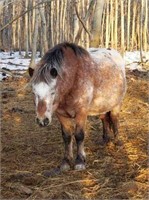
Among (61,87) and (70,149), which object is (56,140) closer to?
(70,149)

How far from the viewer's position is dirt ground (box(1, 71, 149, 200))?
12.4 ft

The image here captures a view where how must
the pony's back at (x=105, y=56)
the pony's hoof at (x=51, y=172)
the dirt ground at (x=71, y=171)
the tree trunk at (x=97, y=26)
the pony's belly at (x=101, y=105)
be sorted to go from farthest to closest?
Answer: the tree trunk at (x=97, y=26) < the pony's back at (x=105, y=56) < the pony's belly at (x=101, y=105) < the pony's hoof at (x=51, y=172) < the dirt ground at (x=71, y=171)

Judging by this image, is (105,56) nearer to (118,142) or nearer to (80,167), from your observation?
(118,142)

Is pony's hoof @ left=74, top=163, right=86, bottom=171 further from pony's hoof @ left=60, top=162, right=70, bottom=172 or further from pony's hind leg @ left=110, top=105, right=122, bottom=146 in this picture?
pony's hind leg @ left=110, top=105, right=122, bottom=146

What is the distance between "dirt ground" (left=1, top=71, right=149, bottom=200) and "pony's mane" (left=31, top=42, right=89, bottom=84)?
3.67ft

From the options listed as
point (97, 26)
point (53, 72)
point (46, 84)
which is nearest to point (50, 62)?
point (53, 72)

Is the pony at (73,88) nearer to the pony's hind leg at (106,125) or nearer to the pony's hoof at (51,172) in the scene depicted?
the pony's hoof at (51,172)

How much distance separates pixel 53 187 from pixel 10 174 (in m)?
0.64

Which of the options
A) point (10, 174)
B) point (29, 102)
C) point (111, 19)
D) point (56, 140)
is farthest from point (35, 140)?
point (111, 19)

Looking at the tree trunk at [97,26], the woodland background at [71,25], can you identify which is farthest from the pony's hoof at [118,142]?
the woodland background at [71,25]

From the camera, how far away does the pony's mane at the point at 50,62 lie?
3934mm

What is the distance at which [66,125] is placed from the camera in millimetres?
4531

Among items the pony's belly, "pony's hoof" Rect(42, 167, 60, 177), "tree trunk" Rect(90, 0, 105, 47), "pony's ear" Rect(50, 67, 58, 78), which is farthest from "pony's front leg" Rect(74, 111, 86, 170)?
"tree trunk" Rect(90, 0, 105, 47)

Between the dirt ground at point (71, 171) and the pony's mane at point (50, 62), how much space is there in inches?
44.1
